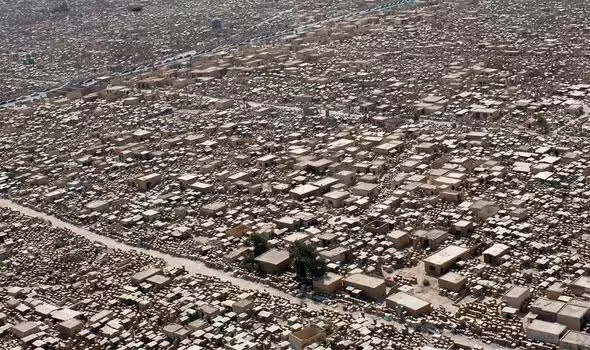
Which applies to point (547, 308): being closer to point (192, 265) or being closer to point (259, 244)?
point (259, 244)

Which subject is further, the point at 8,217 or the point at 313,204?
the point at 8,217

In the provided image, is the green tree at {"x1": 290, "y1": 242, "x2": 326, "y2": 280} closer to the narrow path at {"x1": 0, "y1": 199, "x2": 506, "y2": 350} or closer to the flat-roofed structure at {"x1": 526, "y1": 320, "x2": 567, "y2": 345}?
the narrow path at {"x1": 0, "y1": 199, "x2": 506, "y2": 350}

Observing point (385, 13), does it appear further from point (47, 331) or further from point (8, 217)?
point (47, 331)

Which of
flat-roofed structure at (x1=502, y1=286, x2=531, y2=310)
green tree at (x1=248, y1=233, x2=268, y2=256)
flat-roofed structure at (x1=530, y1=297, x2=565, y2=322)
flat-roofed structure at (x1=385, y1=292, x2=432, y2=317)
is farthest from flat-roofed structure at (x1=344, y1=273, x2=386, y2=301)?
flat-roofed structure at (x1=530, y1=297, x2=565, y2=322)

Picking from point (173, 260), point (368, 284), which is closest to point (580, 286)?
point (368, 284)

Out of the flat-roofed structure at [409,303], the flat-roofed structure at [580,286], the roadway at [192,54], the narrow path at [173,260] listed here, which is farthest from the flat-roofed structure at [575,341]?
the roadway at [192,54]

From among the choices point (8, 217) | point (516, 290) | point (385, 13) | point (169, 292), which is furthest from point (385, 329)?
point (385, 13)

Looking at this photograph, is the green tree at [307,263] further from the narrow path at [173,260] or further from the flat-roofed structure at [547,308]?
the flat-roofed structure at [547,308]

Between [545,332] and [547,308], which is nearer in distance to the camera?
[545,332]
